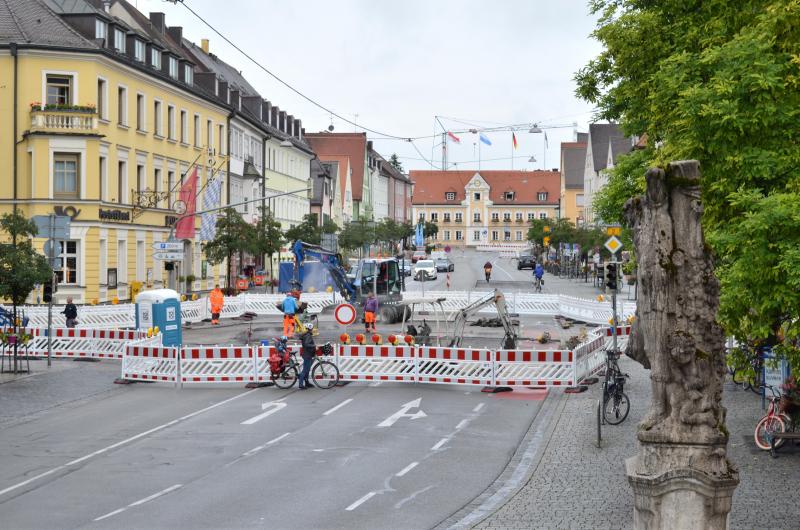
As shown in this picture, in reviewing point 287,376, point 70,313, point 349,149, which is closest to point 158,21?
point 70,313

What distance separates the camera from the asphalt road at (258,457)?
43.3 ft

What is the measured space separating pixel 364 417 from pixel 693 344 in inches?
480

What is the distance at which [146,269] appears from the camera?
5347cm

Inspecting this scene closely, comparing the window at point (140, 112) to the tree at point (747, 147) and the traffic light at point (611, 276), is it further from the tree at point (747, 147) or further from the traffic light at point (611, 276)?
the tree at point (747, 147)

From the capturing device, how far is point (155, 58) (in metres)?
54.7

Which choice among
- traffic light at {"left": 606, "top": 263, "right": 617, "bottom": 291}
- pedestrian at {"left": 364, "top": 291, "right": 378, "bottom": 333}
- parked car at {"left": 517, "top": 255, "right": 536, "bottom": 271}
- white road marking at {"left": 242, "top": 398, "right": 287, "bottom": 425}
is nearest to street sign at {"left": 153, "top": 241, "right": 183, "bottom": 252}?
pedestrian at {"left": 364, "top": 291, "right": 378, "bottom": 333}

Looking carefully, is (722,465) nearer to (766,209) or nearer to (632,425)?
(766,209)

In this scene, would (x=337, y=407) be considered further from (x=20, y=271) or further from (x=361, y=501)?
(x=20, y=271)

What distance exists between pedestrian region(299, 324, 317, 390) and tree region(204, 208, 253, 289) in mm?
31243

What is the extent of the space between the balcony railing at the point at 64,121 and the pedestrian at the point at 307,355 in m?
25.1

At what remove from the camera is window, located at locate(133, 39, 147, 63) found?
2045 inches

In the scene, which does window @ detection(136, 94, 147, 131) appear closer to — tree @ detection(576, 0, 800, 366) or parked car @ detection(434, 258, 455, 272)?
tree @ detection(576, 0, 800, 366)

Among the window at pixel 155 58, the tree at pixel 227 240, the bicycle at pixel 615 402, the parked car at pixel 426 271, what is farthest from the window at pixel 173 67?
the bicycle at pixel 615 402

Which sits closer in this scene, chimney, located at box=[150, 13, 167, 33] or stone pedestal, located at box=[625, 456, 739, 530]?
stone pedestal, located at box=[625, 456, 739, 530]
